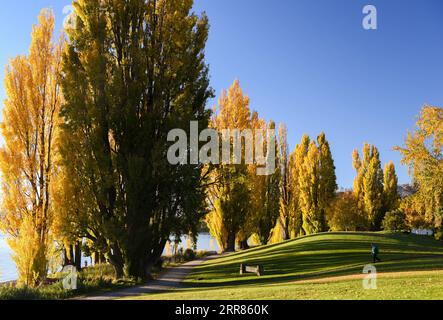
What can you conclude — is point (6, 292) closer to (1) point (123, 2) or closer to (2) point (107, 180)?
(2) point (107, 180)

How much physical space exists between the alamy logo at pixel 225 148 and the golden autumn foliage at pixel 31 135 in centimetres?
802

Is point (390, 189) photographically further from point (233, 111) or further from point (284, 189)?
point (233, 111)

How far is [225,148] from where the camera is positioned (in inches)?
1164

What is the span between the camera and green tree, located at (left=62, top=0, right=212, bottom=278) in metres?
20.3

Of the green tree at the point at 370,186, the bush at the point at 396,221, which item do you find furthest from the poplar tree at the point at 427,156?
the green tree at the point at 370,186

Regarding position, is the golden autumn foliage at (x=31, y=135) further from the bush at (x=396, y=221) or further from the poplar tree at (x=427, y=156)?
the bush at (x=396, y=221)

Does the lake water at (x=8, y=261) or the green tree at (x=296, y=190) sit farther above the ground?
the green tree at (x=296, y=190)

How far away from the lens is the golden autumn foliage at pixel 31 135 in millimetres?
22562

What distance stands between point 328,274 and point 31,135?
1817 centimetres

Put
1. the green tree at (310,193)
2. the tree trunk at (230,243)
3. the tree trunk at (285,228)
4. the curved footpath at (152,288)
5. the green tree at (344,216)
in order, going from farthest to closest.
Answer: the green tree at (344,216)
the tree trunk at (285,228)
the green tree at (310,193)
the tree trunk at (230,243)
the curved footpath at (152,288)

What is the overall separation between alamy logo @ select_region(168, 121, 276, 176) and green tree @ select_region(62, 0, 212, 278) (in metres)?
0.53

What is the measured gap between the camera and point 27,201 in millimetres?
23062
